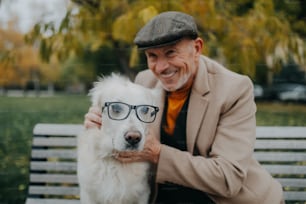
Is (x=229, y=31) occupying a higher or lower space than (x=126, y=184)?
higher

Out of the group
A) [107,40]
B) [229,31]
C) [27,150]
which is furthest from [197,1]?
[27,150]

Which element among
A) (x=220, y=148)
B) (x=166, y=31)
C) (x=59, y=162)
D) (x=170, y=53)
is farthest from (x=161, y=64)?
(x=59, y=162)

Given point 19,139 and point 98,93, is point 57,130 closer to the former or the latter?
point 98,93

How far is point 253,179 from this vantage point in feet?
7.52

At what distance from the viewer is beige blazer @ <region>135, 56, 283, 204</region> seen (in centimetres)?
214

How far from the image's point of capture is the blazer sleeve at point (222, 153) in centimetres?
213

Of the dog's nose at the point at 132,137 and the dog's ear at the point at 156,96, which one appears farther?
the dog's ear at the point at 156,96

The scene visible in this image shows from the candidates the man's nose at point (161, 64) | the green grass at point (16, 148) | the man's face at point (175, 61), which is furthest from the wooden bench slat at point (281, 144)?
the green grass at point (16, 148)

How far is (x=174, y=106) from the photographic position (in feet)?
7.96

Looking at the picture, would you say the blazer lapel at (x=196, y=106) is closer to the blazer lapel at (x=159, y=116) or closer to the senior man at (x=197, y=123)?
the senior man at (x=197, y=123)

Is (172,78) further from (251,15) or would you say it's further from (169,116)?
(251,15)

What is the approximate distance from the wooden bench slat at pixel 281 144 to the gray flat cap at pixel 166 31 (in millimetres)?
1053

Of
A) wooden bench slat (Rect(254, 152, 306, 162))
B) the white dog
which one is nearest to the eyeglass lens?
the white dog

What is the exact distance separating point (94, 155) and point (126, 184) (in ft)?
0.83
